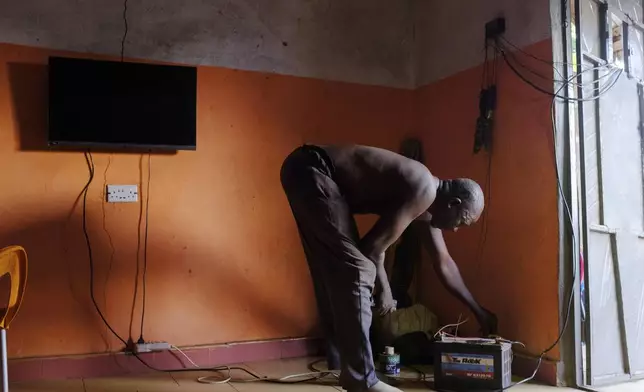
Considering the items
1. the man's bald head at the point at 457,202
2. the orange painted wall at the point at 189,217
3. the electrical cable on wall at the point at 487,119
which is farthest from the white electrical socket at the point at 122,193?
the electrical cable on wall at the point at 487,119

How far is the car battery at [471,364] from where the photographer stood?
2619mm

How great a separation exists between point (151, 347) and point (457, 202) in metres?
1.72

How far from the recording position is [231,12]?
3.38 metres

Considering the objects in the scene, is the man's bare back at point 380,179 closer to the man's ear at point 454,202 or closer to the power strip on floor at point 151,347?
the man's ear at point 454,202

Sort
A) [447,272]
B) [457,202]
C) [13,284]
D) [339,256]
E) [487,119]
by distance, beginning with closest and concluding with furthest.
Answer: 1. [13,284]
2. [339,256]
3. [457,202]
4. [447,272]
5. [487,119]

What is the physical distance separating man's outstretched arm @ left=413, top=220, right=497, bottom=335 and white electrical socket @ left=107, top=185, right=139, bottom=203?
1465mm

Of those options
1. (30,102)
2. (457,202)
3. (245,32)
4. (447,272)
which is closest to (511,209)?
(447,272)

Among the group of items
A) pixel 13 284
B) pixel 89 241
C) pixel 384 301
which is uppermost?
pixel 89 241

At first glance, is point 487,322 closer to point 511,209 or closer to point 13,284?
point 511,209

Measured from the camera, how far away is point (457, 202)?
2496 millimetres

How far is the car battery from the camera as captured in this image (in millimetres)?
2619

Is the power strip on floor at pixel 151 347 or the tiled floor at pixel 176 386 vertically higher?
the power strip on floor at pixel 151 347

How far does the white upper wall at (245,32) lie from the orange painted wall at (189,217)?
A: 0.10 m

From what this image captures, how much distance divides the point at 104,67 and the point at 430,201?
1778 millimetres
